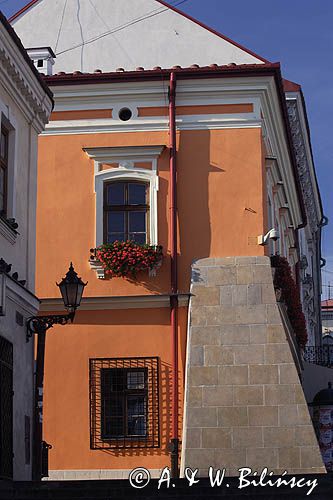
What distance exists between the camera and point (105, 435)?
21.4 meters

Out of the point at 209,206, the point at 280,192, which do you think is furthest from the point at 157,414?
the point at 280,192

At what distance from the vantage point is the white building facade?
15125mm

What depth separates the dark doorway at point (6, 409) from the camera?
1469cm

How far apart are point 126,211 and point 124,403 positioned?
3860 millimetres

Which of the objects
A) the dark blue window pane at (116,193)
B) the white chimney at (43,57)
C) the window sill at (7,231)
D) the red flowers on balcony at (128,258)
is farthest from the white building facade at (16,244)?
the dark blue window pane at (116,193)

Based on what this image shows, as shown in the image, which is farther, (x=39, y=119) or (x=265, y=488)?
(x=39, y=119)

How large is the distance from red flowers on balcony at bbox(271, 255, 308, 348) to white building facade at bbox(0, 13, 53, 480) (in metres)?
6.80

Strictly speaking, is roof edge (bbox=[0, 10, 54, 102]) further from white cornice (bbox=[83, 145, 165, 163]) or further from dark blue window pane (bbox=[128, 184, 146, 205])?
dark blue window pane (bbox=[128, 184, 146, 205])

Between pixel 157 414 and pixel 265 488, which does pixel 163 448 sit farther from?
pixel 265 488

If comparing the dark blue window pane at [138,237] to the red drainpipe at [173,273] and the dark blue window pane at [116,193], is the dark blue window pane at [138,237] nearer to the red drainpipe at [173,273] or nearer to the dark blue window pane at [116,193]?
the red drainpipe at [173,273]

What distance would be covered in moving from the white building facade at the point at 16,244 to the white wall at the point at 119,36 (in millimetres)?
7480

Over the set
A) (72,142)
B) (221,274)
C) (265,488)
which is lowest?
(265,488)


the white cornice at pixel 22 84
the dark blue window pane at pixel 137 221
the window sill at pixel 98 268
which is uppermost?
the white cornice at pixel 22 84

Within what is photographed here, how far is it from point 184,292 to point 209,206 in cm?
181
